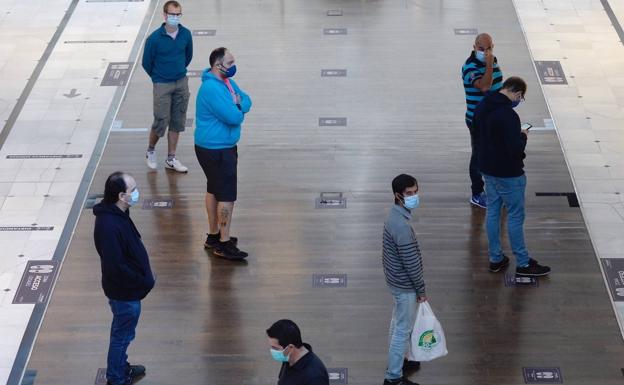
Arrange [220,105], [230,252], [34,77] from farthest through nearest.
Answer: [34,77]
[230,252]
[220,105]

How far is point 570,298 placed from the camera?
7742mm

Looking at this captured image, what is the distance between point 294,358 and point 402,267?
1.50 meters

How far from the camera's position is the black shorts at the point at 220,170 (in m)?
7.93

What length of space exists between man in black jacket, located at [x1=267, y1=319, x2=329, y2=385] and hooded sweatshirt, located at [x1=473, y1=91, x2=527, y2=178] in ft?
9.66

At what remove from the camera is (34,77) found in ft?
37.2

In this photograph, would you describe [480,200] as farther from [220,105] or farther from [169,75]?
[169,75]

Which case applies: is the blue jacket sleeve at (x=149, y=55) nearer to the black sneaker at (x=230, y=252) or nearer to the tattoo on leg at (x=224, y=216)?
the tattoo on leg at (x=224, y=216)

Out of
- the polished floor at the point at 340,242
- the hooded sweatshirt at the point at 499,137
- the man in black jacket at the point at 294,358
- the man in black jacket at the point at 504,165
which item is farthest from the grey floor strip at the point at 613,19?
the man in black jacket at the point at 294,358

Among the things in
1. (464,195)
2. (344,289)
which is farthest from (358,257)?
(464,195)

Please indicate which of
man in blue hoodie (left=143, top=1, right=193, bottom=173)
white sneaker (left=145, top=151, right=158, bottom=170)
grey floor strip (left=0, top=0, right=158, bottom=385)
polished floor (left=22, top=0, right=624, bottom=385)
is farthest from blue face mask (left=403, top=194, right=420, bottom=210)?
white sneaker (left=145, top=151, right=158, bottom=170)

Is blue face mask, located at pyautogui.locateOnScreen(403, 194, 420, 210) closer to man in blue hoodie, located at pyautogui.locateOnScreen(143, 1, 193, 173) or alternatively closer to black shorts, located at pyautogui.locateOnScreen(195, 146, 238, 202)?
black shorts, located at pyautogui.locateOnScreen(195, 146, 238, 202)

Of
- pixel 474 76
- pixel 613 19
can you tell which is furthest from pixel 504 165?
pixel 613 19

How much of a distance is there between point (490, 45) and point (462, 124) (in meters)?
2.01

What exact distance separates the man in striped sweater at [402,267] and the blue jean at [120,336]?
1.62 m
